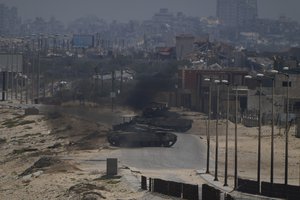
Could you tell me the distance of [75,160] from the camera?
143 feet

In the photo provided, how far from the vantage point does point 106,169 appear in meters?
39.1

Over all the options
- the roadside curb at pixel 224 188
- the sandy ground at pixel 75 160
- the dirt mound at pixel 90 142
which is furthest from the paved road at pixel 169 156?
the roadside curb at pixel 224 188

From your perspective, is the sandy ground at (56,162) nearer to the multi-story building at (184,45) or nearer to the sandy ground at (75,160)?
the sandy ground at (75,160)

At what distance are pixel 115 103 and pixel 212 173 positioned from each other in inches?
1390

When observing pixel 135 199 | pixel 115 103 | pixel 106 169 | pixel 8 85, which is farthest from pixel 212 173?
pixel 8 85

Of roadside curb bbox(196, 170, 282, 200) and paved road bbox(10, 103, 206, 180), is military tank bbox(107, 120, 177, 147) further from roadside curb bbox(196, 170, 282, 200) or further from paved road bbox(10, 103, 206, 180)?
roadside curb bbox(196, 170, 282, 200)

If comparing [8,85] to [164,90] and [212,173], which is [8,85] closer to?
[164,90]

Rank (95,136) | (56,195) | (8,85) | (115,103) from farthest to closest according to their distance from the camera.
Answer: (8,85), (115,103), (95,136), (56,195)

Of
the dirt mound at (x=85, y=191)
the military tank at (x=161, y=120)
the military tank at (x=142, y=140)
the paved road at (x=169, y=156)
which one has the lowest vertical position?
the dirt mound at (x=85, y=191)

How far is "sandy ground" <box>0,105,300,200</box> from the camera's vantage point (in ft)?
118

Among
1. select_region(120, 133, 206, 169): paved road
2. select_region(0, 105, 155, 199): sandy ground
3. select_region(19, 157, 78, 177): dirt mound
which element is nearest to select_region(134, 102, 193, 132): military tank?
select_region(0, 105, 155, 199): sandy ground

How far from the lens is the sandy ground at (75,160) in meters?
35.9

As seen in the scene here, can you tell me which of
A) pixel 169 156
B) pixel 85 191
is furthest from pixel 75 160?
pixel 85 191

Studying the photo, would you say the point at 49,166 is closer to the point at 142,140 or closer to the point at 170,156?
the point at 170,156
